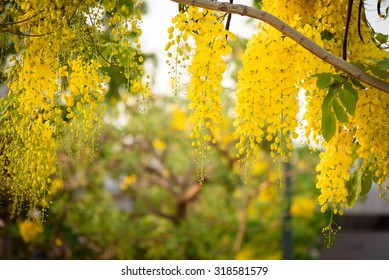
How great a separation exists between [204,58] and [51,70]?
0.32m

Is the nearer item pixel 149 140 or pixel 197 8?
pixel 197 8

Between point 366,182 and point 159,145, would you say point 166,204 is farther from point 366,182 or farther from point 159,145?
point 366,182

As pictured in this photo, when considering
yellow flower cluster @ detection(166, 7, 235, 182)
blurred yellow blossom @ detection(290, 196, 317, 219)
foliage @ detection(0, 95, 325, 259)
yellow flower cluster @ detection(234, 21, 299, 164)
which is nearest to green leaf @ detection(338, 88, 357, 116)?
yellow flower cluster @ detection(234, 21, 299, 164)

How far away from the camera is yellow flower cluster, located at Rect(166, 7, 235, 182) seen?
1.24m

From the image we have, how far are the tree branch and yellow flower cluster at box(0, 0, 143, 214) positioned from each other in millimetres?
184

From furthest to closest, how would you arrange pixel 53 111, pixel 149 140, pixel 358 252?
pixel 358 252 → pixel 149 140 → pixel 53 111

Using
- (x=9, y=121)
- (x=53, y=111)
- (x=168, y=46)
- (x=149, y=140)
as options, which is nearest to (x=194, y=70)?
(x=168, y=46)

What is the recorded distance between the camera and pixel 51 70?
1.31 metres

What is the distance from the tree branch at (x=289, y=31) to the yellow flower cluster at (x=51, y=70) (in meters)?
0.18

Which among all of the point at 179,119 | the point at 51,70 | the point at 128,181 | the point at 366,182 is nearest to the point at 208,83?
the point at 51,70

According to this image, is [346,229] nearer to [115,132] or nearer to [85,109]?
[115,132]

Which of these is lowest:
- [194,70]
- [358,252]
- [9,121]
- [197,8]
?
[358,252]

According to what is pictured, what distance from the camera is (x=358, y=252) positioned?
235 inches
